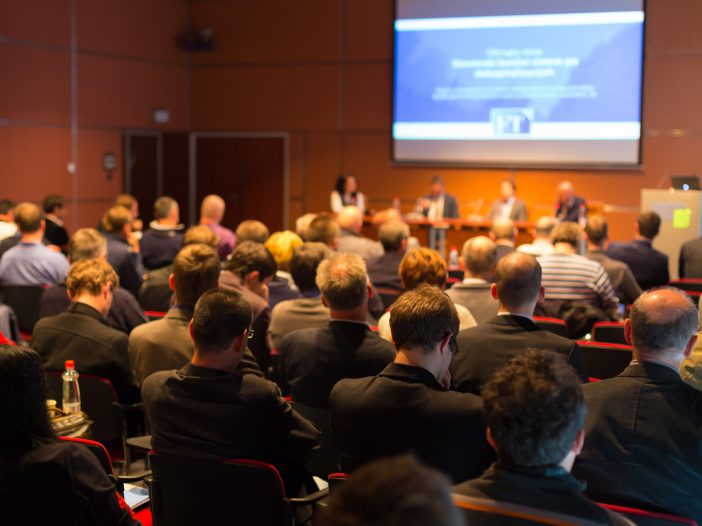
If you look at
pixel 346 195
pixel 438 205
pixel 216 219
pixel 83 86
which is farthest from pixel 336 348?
pixel 83 86

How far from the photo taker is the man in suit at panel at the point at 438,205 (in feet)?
38.3

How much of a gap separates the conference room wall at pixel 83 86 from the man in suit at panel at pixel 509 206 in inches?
222

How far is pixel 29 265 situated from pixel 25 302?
474mm

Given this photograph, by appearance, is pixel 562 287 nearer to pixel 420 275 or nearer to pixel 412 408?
pixel 420 275

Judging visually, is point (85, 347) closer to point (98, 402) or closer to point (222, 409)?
point (98, 402)

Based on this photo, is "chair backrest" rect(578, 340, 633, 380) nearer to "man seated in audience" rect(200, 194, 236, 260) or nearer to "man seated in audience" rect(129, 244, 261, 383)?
"man seated in audience" rect(129, 244, 261, 383)

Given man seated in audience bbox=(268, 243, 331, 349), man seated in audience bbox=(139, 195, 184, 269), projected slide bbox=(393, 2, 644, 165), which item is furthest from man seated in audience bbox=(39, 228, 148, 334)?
projected slide bbox=(393, 2, 644, 165)

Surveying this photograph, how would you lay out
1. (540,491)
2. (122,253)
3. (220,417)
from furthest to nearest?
(122,253)
(220,417)
(540,491)

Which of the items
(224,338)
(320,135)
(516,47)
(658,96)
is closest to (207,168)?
(320,135)

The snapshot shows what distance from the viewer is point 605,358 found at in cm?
429

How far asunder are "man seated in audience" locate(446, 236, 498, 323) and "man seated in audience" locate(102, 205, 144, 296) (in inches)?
121

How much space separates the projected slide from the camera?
10992 millimetres

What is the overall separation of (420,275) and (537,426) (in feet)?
9.09

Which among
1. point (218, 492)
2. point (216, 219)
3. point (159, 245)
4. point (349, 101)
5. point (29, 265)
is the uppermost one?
point (349, 101)
